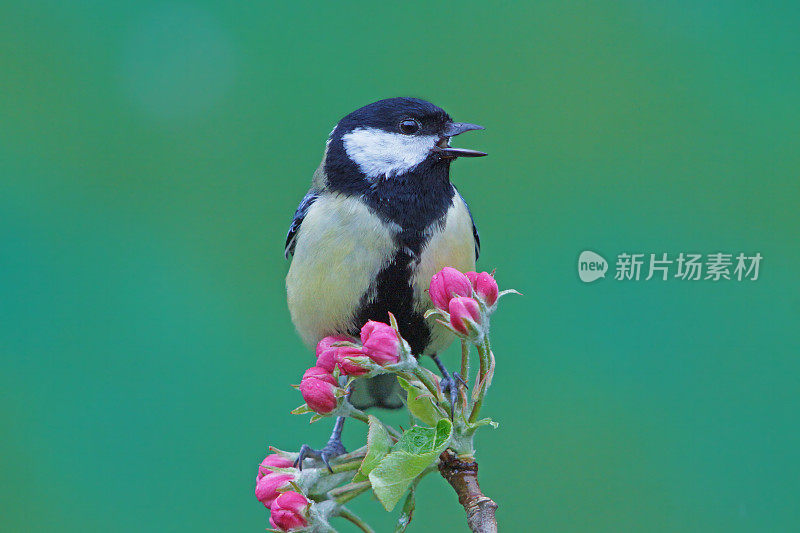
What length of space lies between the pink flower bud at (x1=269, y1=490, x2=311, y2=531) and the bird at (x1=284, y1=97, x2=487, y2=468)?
19cm

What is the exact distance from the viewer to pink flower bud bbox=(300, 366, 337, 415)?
0.93m

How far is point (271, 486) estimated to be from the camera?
3.18 feet

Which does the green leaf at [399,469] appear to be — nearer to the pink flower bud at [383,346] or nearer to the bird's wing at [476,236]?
the pink flower bud at [383,346]

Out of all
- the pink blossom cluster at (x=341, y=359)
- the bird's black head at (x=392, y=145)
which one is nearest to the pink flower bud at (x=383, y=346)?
the pink blossom cluster at (x=341, y=359)

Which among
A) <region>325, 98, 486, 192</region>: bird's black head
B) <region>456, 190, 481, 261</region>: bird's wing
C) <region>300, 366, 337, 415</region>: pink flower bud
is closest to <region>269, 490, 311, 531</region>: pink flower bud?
<region>300, 366, 337, 415</region>: pink flower bud

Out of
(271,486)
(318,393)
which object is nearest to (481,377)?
(318,393)

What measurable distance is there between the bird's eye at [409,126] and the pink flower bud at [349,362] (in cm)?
43

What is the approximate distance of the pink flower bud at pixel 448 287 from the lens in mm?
911

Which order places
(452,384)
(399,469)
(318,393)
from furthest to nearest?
1. (452,384)
2. (318,393)
3. (399,469)

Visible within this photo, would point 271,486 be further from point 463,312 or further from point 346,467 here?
point 463,312

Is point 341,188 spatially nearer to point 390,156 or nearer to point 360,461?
point 390,156

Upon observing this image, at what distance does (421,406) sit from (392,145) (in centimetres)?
46

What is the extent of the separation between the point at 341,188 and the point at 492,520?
1.93 ft

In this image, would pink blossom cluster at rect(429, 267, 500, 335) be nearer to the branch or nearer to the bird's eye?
the branch
